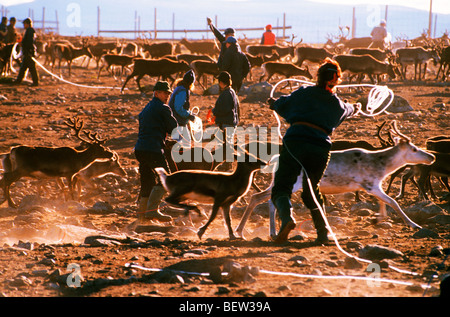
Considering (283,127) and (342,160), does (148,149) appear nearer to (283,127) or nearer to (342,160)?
(342,160)

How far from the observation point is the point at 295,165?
20.9 ft

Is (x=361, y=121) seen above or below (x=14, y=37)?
below

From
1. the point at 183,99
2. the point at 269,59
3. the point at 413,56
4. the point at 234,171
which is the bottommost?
the point at 234,171

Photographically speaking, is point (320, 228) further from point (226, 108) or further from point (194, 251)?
point (226, 108)

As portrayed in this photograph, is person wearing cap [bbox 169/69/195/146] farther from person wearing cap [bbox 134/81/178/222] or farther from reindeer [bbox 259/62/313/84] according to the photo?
reindeer [bbox 259/62/313/84]

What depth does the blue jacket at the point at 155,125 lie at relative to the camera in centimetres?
809

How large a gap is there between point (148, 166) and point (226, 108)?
1871 millimetres

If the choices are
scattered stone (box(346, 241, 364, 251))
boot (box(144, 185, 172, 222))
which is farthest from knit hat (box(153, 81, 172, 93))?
scattered stone (box(346, 241, 364, 251))

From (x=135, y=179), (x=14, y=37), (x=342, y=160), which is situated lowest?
(x=135, y=179)

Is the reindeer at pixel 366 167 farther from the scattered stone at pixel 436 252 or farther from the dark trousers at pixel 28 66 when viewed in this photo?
the dark trousers at pixel 28 66

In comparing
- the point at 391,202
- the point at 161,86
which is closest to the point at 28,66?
the point at 161,86
